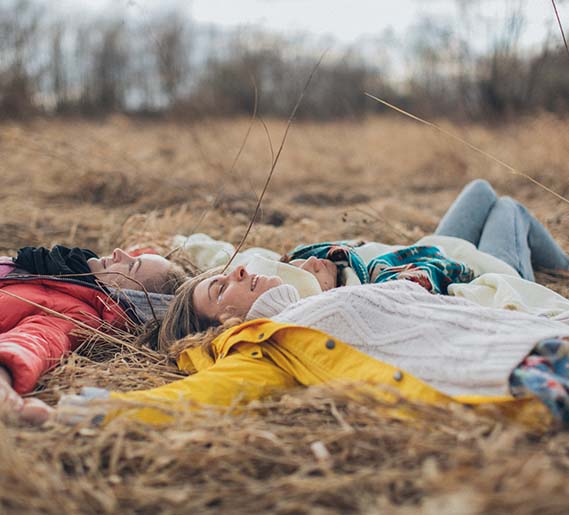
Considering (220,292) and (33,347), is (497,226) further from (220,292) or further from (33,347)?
(33,347)

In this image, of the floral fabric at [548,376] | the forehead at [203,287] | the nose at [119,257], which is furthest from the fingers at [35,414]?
the floral fabric at [548,376]

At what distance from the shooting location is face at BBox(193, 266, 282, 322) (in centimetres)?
221

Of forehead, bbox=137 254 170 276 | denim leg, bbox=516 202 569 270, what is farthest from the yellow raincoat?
denim leg, bbox=516 202 569 270

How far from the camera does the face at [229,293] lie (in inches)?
86.8

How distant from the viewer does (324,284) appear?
2660mm

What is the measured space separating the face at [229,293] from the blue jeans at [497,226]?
1.50 m

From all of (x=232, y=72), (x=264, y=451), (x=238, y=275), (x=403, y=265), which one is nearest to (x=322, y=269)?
(x=403, y=265)

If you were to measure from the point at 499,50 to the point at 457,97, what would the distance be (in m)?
1.02

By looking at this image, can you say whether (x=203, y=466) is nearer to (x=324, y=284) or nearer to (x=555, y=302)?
(x=324, y=284)

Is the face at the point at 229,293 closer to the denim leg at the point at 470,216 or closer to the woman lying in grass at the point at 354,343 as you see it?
the woman lying in grass at the point at 354,343

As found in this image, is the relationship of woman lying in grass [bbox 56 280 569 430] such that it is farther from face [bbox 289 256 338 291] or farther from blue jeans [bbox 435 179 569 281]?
blue jeans [bbox 435 179 569 281]

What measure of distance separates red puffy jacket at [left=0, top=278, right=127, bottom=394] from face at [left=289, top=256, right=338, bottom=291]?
788 millimetres

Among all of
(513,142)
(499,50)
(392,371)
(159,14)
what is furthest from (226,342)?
(159,14)

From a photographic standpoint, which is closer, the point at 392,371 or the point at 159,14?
the point at 392,371
